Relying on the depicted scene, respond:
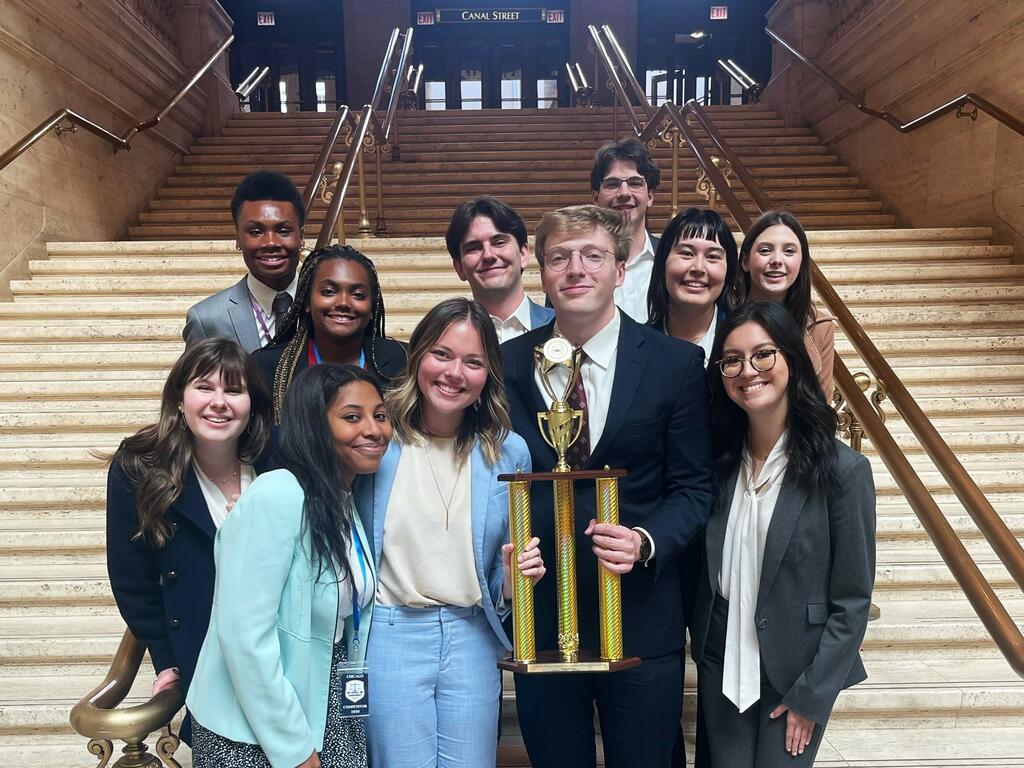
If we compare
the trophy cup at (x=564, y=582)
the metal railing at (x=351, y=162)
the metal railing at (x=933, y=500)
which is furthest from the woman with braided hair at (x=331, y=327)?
the metal railing at (x=351, y=162)

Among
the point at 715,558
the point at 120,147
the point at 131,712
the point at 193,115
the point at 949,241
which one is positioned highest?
the point at 193,115

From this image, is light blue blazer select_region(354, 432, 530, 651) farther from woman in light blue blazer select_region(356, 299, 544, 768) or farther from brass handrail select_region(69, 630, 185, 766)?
brass handrail select_region(69, 630, 185, 766)

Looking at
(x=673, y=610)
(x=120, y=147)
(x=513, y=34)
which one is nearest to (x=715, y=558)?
(x=673, y=610)

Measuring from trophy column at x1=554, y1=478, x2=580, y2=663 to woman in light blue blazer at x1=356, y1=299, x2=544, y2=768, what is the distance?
0.46 feet

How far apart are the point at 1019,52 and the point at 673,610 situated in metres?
6.73

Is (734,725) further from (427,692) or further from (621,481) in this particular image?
(427,692)

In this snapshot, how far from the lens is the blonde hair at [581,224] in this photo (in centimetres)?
208

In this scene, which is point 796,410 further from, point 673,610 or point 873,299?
point 873,299

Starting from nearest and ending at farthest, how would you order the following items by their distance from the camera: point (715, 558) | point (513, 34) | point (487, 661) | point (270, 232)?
Answer: point (487, 661) < point (715, 558) < point (270, 232) < point (513, 34)

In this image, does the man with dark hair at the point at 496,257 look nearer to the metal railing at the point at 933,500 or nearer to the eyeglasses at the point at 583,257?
the eyeglasses at the point at 583,257

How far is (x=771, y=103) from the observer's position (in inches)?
472

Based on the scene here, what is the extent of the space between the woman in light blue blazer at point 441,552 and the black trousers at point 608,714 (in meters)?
0.15

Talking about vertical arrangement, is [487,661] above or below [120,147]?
below

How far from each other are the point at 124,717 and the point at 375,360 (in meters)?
1.19
